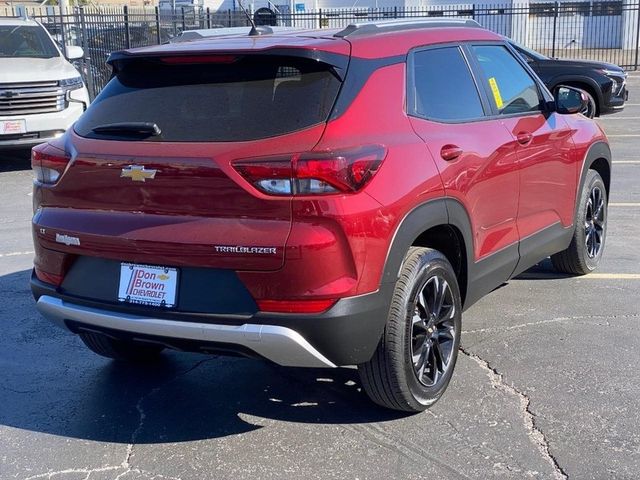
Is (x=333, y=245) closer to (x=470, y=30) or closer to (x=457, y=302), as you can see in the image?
(x=457, y=302)

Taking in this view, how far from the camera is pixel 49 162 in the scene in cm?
422

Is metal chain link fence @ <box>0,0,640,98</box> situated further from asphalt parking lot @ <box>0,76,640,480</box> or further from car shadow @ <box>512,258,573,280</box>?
asphalt parking lot @ <box>0,76,640,480</box>

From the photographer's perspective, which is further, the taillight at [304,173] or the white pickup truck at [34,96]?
the white pickup truck at [34,96]

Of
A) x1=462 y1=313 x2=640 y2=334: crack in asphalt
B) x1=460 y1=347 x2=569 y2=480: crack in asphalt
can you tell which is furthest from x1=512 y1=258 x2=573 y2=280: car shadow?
x1=460 y1=347 x2=569 y2=480: crack in asphalt

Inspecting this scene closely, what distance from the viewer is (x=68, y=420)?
4.32 m

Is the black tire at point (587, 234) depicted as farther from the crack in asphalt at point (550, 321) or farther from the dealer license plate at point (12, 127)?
the dealer license plate at point (12, 127)

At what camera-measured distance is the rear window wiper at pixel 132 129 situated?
3920 millimetres

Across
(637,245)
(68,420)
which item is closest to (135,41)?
(637,245)

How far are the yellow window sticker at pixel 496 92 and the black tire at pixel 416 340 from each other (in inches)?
48.4

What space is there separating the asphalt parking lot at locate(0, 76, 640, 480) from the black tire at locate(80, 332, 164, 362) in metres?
0.09

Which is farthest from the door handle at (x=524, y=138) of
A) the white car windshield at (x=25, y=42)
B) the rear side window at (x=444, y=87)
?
the white car windshield at (x=25, y=42)

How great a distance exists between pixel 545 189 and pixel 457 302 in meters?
1.34

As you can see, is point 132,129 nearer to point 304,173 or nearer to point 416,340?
point 304,173

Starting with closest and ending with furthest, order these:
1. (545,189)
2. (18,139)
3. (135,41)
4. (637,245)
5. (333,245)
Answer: (333,245) < (545,189) < (637,245) < (18,139) < (135,41)
